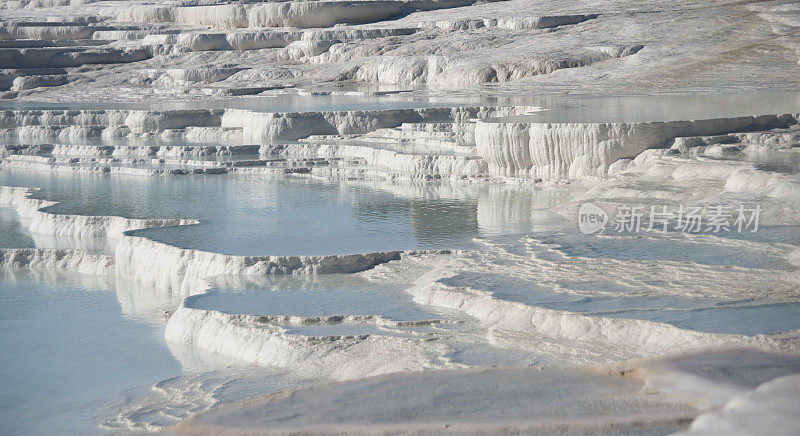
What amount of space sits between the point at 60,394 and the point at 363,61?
13.3 metres

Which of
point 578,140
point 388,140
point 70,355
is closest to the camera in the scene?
point 70,355

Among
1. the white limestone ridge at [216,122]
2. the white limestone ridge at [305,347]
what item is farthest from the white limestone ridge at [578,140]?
the white limestone ridge at [305,347]

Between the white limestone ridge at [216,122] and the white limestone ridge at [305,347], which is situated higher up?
the white limestone ridge at [216,122]

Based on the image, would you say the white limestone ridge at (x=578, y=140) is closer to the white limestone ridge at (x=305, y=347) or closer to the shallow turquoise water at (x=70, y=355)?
the shallow turquoise water at (x=70, y=355)

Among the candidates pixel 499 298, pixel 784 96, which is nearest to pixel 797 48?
pixel 784 96

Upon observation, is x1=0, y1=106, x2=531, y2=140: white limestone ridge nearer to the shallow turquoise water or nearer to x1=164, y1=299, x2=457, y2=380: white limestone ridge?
the shallow turquoise water

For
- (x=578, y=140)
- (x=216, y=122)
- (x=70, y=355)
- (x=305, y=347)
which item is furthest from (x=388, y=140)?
(x=305, y=347)

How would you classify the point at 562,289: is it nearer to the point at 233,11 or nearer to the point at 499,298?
the point at 499,298

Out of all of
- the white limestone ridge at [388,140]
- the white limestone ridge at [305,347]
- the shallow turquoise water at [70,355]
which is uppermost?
the white limestone ridge at [388,140]

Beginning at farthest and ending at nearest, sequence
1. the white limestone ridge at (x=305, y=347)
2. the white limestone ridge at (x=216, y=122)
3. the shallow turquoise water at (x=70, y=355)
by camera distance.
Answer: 1. the white limestone ridge at (x=216, y=122)
2. the shallow turquoise water at (x=70, y=355)
3. the white limestone ridge at (x=305, y=347)

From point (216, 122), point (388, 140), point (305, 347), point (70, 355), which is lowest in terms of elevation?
point (70, 355)

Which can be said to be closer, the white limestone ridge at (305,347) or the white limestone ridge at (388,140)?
the white limestone ridge at (305,347)

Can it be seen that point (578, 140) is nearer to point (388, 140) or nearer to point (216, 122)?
point (388, 140)

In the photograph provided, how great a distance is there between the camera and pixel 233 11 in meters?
22.4
